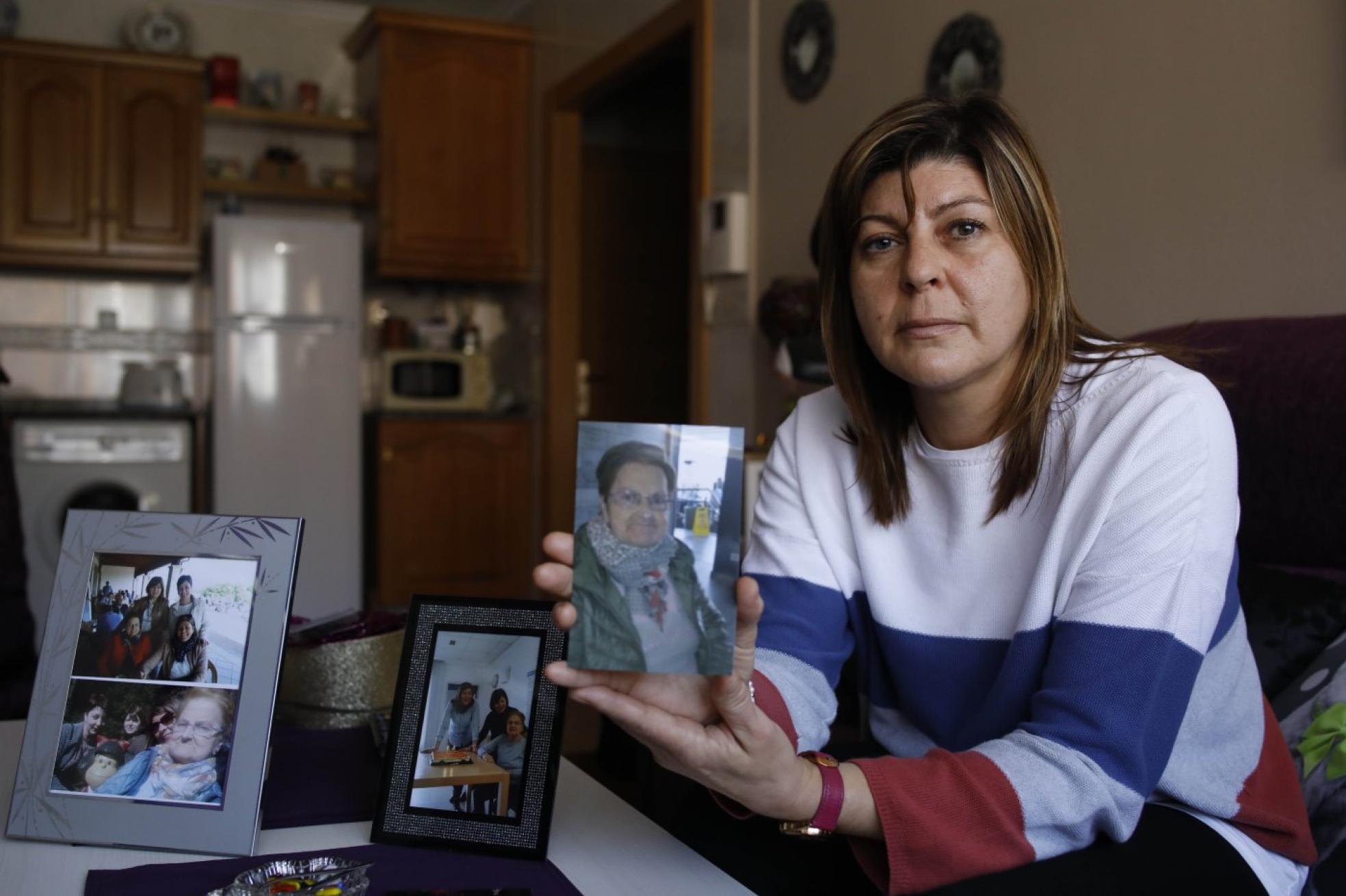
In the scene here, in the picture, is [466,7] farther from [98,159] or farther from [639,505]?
[639,505]

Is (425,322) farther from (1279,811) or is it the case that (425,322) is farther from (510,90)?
(1279,811)

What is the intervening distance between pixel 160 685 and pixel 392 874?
0.25m

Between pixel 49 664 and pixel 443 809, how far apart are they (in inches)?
13.8

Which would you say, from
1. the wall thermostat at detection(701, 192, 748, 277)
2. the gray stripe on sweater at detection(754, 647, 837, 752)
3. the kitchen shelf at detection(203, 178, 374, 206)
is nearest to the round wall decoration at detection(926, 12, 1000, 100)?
the wall thermostat at detection(701, 192, 748, 277)

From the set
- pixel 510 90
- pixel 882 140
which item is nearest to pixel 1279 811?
pixel 882 140

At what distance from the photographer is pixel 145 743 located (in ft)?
3.19

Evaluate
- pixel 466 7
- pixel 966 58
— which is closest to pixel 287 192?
pixel 466 7

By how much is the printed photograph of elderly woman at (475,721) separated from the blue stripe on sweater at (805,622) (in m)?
0.29

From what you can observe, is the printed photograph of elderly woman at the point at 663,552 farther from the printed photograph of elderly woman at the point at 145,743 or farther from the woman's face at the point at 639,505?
the printed photograph of elderly woman at the point at 145,743

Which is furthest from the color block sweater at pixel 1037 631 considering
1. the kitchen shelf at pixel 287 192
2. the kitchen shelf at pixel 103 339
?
the kitchen shelf at pixel 103 339

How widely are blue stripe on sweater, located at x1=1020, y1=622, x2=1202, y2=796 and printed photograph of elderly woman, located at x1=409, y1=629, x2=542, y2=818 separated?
0.41 metres

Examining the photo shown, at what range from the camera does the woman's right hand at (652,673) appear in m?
0.80

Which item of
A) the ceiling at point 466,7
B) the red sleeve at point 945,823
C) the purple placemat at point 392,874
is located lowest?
the purple placemat at point 392,874

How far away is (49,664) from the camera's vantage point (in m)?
1.00
